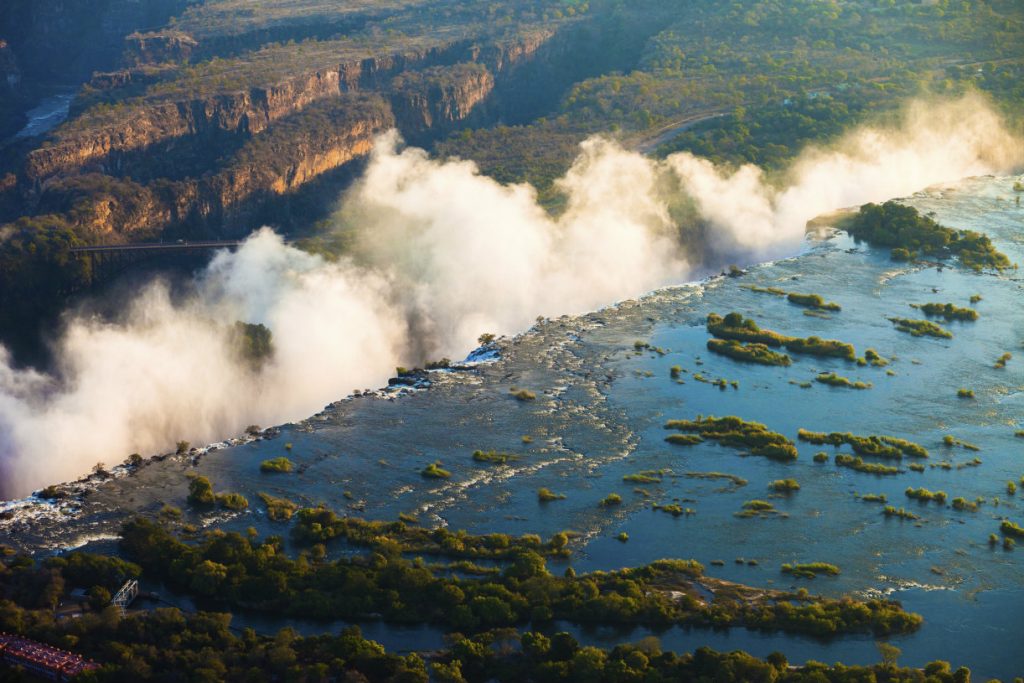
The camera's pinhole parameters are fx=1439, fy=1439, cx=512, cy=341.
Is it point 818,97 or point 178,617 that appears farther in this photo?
point 818,97

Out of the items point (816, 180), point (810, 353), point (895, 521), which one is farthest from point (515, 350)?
point (816, 180)

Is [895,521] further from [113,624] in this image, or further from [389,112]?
A: [389,112]

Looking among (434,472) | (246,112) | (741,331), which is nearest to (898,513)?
(434,472)

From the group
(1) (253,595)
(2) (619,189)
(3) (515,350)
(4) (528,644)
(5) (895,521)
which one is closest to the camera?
(4) (528,644)

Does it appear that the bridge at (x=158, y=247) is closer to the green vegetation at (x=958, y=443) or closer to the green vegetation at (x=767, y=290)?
the green vegetation at (x=767, y=290)

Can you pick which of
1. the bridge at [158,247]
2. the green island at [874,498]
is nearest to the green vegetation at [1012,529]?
the green island at [874,498]

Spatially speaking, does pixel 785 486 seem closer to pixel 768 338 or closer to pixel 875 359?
pixel 875 359
